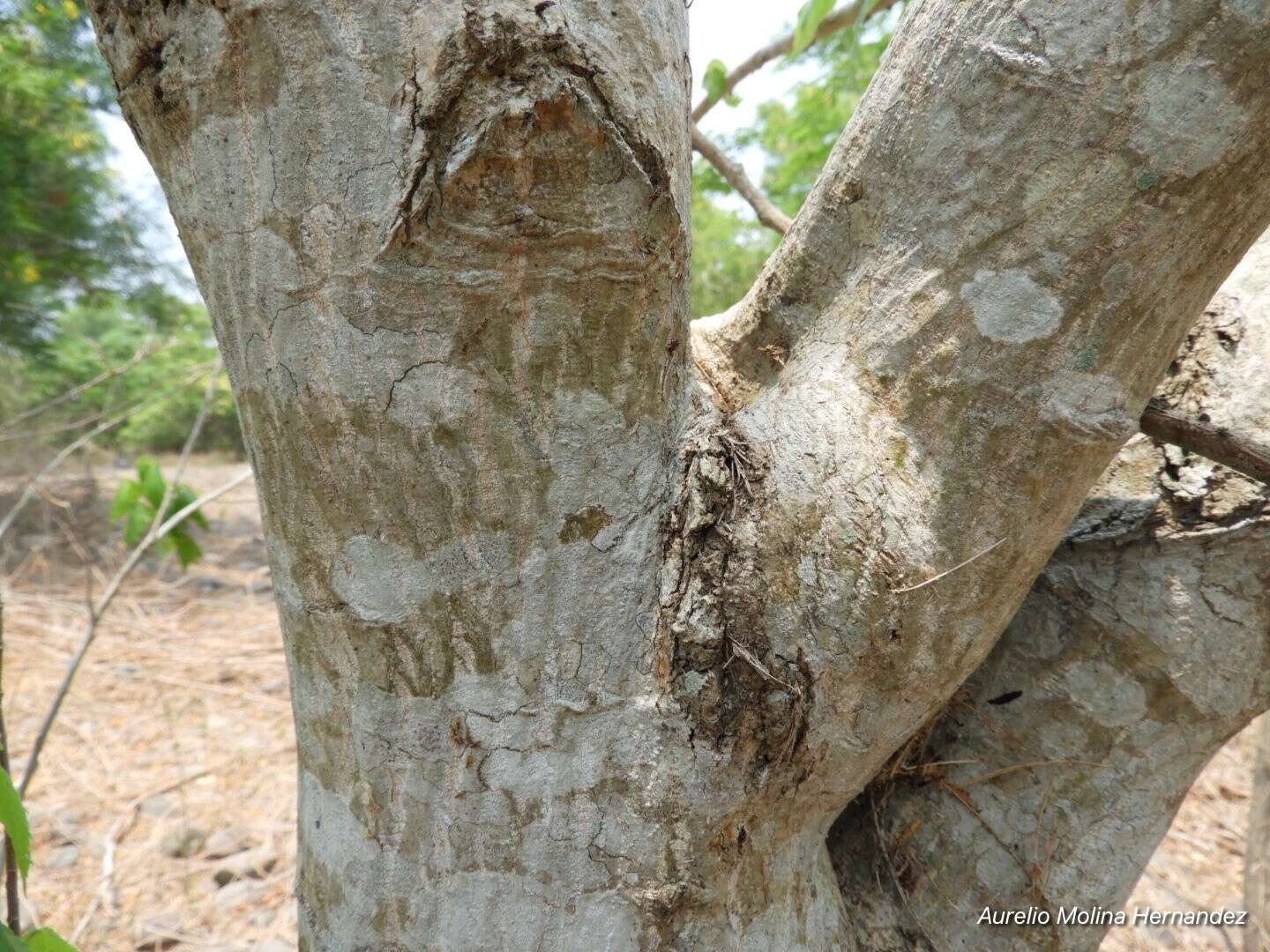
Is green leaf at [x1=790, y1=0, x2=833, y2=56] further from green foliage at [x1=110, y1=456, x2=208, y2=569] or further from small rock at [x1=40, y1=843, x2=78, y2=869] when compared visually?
small rock at [x1=40, y1=843, x2=78, y2=869]

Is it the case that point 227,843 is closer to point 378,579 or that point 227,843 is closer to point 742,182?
point 378,579

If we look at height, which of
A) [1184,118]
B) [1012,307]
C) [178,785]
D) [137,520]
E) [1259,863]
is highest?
[1184,118]

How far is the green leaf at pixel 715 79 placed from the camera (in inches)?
66.0

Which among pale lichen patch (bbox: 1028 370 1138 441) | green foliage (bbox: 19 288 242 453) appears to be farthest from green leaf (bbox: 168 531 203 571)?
pale lichen patch (bbox: 1028 370 1138 441)

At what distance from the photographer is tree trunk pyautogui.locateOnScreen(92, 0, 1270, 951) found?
0.63 m

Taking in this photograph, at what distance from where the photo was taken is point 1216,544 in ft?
2.77

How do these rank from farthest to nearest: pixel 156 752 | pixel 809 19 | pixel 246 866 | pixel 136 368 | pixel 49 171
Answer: pixel 136 368 < pixel 49 171 < pixel 156 752 < pixel 246 866 < pixel 809 19

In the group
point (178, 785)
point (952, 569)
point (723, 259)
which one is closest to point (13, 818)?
point (952, 569)

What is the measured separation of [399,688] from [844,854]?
1.99 feet

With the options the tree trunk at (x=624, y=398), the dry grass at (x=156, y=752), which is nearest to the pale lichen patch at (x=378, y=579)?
the tree trunk at (x=624, y=398)

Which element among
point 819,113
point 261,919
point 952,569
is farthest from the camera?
point 819,113

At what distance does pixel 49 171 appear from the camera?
5.80 meters

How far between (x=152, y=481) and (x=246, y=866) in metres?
1.22

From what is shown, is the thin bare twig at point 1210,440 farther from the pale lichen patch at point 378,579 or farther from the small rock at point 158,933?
the small rock at point 158,933
